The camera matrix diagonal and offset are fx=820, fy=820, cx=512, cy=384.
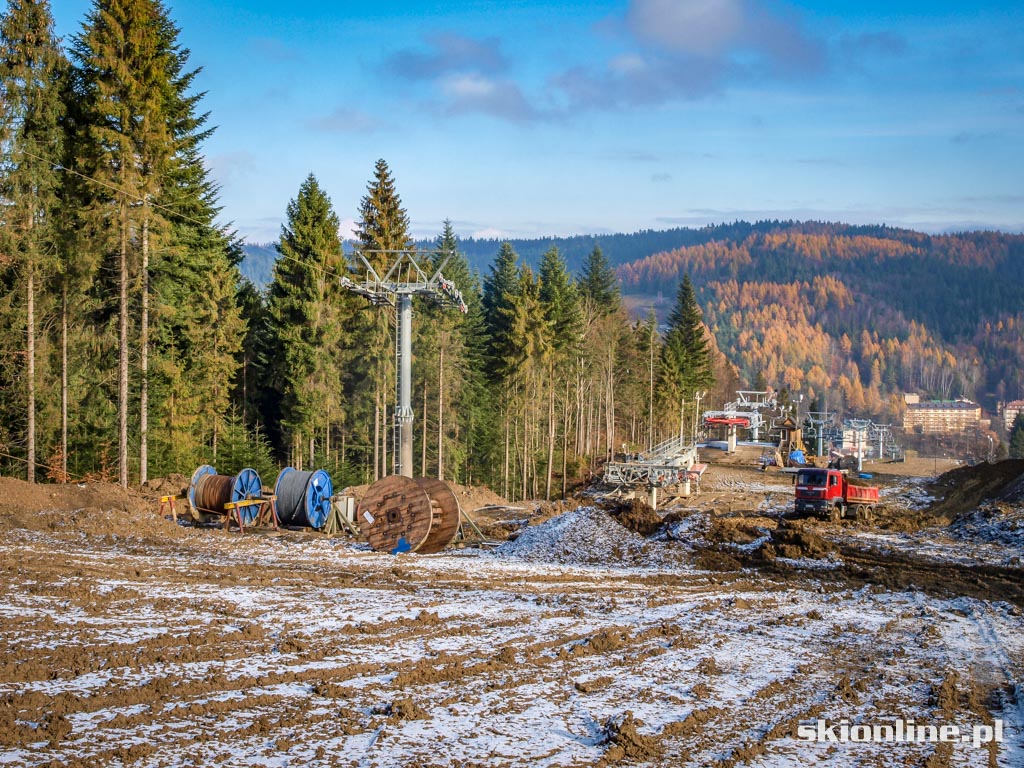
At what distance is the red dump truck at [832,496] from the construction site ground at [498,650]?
7649 mm

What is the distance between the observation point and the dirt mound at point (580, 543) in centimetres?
2122

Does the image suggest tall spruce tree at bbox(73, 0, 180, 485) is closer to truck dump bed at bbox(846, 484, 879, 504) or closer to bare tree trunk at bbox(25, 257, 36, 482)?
bare tree trunk at bbox(25, 257, 36, 482)

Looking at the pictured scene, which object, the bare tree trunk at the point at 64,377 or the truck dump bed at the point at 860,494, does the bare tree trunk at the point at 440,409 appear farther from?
the truck dump bed at the point at 860,494

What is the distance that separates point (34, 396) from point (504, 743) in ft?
88.1

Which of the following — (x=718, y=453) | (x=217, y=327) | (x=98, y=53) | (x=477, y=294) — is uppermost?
(x=98, y=53)

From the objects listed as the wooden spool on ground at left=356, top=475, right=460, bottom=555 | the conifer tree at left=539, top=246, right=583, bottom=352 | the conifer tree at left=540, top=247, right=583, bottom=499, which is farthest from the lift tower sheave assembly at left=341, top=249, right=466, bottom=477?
the conifer tree at left=539, top=246, right=583, bottom=352

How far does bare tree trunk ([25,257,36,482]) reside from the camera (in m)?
27.2

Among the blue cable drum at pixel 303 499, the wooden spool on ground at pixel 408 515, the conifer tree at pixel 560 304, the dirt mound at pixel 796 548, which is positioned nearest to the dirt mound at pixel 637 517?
the dirt mound at pixel 796 548

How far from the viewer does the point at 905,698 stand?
9.55m

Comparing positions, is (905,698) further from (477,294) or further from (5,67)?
(477,294)

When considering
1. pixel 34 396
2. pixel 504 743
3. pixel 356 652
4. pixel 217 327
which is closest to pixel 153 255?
pixel 34 396

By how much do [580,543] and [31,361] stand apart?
769 inches

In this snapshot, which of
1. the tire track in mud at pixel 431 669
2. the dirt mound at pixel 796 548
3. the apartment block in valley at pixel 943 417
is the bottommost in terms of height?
the apartment block in valley at pixel 943 417

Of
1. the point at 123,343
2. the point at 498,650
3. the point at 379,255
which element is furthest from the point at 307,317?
the point at 498,650
